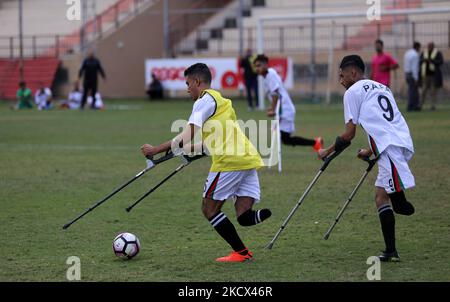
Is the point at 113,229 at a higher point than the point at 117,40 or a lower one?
lower

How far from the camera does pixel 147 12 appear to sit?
39.4m

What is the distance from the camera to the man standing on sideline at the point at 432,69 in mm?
27375

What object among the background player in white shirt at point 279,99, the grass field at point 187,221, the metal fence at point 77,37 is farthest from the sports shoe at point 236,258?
the metal fence at point 77,37

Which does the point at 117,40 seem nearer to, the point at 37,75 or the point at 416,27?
the point at 37,75

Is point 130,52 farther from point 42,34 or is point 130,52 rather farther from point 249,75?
point 249,75

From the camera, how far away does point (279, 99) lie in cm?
1491

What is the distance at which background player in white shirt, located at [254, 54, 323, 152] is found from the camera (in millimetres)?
14562

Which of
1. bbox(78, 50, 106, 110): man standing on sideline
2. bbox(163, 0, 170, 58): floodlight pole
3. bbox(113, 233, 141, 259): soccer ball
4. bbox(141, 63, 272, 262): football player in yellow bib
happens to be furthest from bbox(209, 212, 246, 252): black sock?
bbox(163, 0, 170, 58): floodlight pole

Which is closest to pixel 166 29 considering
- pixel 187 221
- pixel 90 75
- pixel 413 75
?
pixel 90 75

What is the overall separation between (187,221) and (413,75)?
59.5 ft

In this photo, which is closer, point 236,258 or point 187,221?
point 236,258
